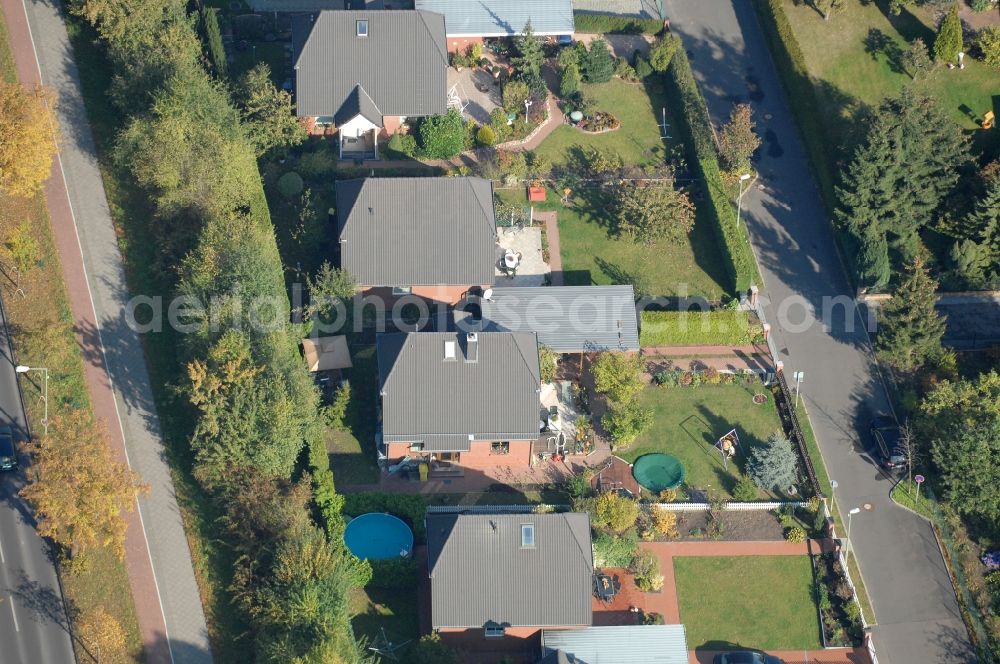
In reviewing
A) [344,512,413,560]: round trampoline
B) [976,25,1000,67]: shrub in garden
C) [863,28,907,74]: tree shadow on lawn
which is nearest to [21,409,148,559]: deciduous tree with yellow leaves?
[344,512,413,560]: round trampoline

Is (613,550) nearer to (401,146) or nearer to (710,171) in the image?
(710,171)

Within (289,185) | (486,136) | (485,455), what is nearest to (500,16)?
(486,136)

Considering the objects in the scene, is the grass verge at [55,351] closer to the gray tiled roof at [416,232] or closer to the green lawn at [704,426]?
the gray tiled roof at [416,232]

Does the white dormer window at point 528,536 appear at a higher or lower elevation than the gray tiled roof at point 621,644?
higher

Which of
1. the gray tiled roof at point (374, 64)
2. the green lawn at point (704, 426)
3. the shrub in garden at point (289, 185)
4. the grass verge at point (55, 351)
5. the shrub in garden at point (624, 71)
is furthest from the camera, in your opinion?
the shrub in garden at point (624, 71)

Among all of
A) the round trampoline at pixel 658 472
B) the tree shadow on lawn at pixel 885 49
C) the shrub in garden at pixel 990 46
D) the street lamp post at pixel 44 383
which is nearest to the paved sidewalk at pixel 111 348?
the street lamp post at pixel 44 383

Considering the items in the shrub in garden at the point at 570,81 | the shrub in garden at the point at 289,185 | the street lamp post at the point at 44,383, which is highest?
the shrub in garden at the point at 570,81
